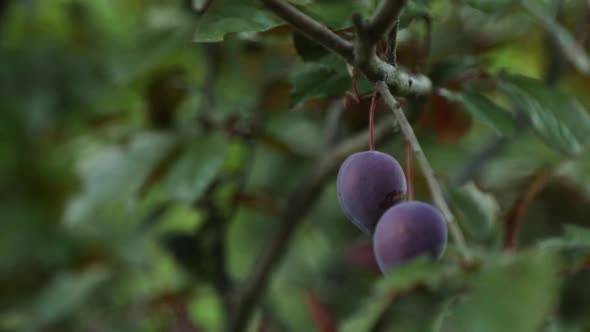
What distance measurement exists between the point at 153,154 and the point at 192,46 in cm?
38

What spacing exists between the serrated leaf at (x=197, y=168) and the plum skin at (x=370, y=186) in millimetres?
330

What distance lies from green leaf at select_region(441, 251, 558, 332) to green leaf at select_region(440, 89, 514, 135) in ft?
0.91

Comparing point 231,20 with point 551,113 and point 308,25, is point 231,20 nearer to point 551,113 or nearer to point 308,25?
point 308,25

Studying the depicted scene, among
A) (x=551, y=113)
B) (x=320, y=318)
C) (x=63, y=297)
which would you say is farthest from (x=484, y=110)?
(x=63, y=297)

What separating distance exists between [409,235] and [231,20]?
0.20 m

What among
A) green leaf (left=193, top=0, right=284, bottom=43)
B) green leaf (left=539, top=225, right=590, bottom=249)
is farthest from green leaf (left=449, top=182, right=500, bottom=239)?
green leaf (left=193, top=0, right=284, bottom=43)

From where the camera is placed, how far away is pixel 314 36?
42 cm

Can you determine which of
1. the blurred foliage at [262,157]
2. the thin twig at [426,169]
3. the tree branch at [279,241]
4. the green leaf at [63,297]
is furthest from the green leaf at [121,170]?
the thin twig at [426,169]

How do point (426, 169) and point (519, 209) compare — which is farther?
point (519, 209)

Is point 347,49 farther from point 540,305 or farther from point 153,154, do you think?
point 153,154

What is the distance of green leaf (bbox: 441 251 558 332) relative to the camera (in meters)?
0.30

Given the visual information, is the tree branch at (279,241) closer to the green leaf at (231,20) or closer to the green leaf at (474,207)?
the green leaf at (474,207)

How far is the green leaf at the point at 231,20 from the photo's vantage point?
1.63ft

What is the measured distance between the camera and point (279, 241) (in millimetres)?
960
